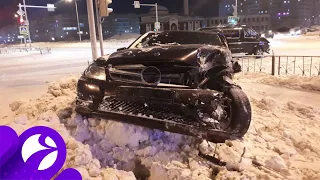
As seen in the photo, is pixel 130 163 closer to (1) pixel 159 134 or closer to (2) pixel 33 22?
(1) pixel 159 134

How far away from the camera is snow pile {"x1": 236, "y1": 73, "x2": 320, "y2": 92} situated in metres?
8.09

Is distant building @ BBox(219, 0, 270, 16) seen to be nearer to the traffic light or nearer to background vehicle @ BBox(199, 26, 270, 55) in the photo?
A: background vehicle @ BBox(199, 26, 270, 55)

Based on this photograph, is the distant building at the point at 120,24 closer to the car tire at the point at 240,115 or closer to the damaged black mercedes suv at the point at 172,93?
the damaged black mercedes suv at the point at 172,93

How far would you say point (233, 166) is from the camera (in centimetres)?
359

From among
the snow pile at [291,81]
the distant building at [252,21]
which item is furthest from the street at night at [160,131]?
the distant building at [252,21]

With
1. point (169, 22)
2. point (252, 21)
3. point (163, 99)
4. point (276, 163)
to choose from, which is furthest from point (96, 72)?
point (252, 21)

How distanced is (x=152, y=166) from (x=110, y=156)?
63cm

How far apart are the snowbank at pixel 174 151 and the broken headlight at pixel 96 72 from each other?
2.25ft

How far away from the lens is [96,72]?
447 centimetres

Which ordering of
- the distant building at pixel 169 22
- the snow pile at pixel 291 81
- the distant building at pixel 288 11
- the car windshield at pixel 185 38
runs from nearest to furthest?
the car windshield at pixel 185 38 → the snow pile at pixel 291 81 → the distant building at pixel 169 22 → the distant building at pixel 288 11

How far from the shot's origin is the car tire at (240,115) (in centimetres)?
389

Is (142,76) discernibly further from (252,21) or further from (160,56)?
(252,21)

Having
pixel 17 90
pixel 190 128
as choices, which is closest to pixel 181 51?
pixel 190 128

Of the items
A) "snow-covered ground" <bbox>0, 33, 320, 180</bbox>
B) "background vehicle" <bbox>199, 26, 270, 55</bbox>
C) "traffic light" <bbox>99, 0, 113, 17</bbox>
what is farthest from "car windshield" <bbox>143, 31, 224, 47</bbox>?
"background vehicle" <bbox>199, 26, 270, 55</bbox>
